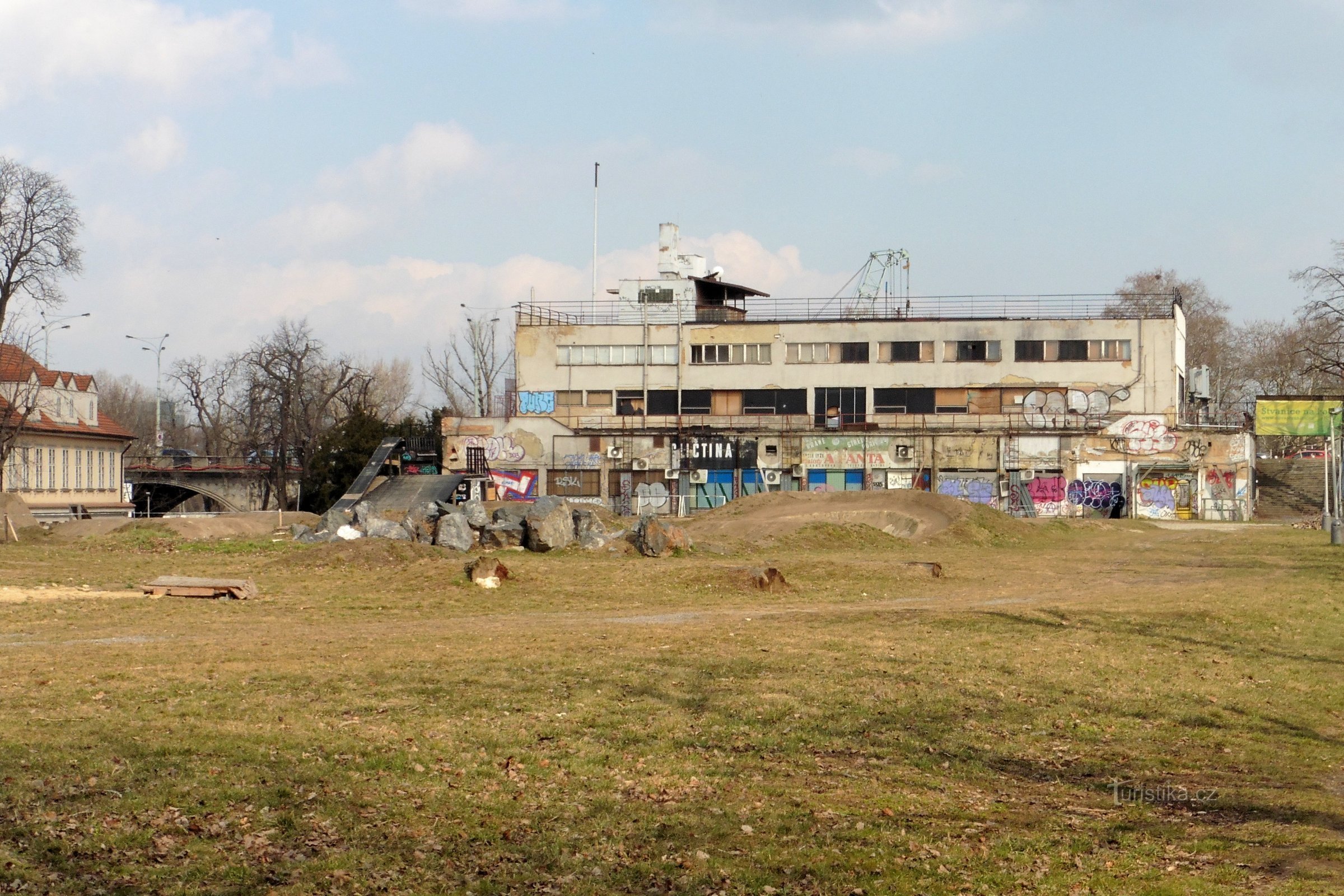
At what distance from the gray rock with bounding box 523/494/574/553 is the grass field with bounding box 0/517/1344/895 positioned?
11159mm

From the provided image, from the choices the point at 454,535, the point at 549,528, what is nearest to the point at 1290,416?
the point at 549,528

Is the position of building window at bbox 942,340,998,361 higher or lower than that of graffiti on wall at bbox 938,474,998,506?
higher

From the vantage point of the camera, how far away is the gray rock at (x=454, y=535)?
3853 centimetres

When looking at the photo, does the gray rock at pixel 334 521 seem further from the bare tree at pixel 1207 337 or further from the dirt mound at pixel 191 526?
the bare tree at pixel 1207 337

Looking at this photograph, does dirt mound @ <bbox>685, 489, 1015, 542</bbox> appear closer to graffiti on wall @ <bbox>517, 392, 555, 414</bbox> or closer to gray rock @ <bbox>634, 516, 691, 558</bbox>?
gray rock @ <bbox>634, 516, 691, 558</bbox>

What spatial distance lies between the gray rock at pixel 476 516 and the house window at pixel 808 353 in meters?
35.1

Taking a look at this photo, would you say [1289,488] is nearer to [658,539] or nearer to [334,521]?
[658,539]

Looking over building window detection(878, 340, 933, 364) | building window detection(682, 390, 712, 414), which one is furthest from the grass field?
building window detection(682, 390, 712, 414)

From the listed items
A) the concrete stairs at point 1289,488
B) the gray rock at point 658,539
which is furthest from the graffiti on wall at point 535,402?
the concrete stairs at point 1289,488

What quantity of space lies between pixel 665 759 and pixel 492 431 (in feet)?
210

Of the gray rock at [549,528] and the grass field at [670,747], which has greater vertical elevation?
the gray rock at [549,528]

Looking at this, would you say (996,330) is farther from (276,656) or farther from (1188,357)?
(276,656)

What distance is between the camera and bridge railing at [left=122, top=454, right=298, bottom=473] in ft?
285

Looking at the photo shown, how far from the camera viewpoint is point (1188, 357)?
4094 inches
